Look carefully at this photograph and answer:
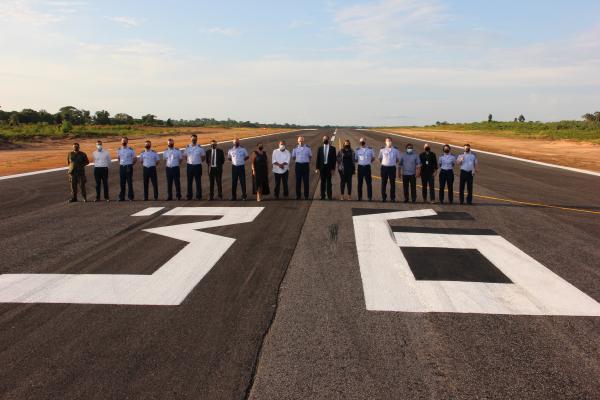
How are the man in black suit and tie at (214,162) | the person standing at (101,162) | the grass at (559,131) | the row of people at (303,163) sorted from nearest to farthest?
the row of people at (303,163) < the person standing at (101,162) < the man in black suit and tie at (214,162) < the grass at (559,131)

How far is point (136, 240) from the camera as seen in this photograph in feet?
29.9

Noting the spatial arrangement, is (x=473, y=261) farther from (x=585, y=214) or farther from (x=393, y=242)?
(x=585, y=214)

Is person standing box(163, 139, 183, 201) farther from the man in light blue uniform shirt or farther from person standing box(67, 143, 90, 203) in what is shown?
the man in light blue uniform shirt

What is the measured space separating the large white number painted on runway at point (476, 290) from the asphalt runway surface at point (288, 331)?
0.24 feet

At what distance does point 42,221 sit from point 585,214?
46.2 feet

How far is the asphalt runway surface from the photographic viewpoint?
4.09 meters

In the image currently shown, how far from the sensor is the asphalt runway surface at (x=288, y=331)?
161 inches

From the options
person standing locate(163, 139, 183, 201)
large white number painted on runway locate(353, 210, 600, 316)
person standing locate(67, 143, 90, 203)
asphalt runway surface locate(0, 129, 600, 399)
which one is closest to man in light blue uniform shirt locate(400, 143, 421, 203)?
asphalt runway surface locate(0, 129, 600, 399)

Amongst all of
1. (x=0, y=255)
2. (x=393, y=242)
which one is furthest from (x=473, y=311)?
(x=0, y=255)

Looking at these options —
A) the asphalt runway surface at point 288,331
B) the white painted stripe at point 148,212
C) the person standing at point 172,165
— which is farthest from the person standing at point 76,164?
the asphalt runway surface at point 288,331

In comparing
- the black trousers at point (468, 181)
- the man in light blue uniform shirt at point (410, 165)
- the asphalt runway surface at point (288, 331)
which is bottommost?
the asphalt runway surface at point (288, 331)

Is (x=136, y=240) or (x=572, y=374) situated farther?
(x=136, y=240)

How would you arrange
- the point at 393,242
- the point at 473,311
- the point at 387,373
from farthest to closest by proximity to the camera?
the point at 393,242, the point at 473,311, the point at 387,373

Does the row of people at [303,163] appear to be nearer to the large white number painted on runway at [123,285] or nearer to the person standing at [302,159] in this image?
the person standing at [302,159]
